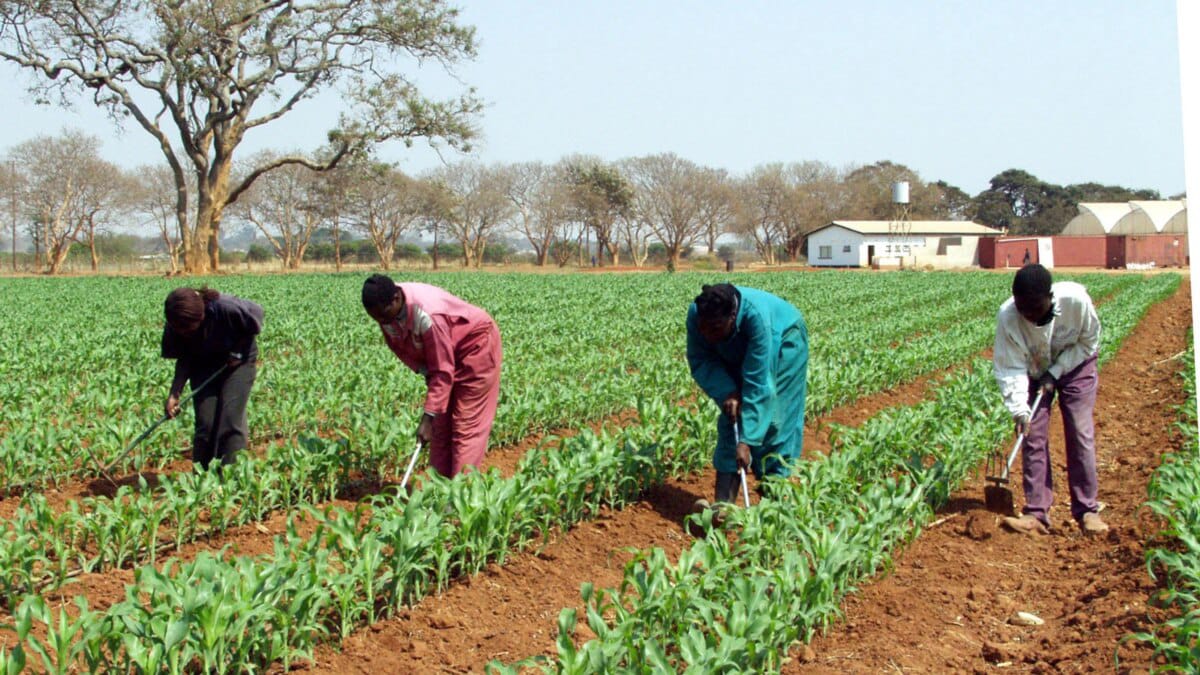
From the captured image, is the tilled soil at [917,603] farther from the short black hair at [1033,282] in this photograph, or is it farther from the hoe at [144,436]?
the hoe at [144,436]

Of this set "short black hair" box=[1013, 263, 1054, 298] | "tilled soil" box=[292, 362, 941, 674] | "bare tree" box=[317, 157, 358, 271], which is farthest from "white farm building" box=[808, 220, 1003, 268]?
Result: "tilled soil" box=[292, 362, 941, 674]

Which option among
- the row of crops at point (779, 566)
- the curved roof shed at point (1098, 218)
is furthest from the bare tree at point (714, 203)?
the row of crops at point (779, 566)

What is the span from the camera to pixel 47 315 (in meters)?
18.6

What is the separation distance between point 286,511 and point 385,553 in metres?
1.73

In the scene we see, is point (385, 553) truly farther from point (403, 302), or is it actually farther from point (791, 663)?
point (791, 663)

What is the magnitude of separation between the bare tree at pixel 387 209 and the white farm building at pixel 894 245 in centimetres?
2431

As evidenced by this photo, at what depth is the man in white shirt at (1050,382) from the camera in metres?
5.30

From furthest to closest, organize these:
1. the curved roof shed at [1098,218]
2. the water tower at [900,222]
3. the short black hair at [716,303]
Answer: the curved roof shed at [1098,218]
the water tower at [900,222]
the short black hair at [716,303]

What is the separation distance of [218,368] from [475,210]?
57154mm

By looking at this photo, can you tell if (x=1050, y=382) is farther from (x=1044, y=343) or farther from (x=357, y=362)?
(x=357, y=362)

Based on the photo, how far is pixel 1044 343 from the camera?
5.39 meters

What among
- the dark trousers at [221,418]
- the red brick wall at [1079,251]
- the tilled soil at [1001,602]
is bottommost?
the tilled soil at [1001,602]

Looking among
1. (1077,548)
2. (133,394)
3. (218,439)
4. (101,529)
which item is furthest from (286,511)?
(1077,548)

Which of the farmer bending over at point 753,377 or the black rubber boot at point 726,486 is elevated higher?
the farmer bending over at point 753,377
